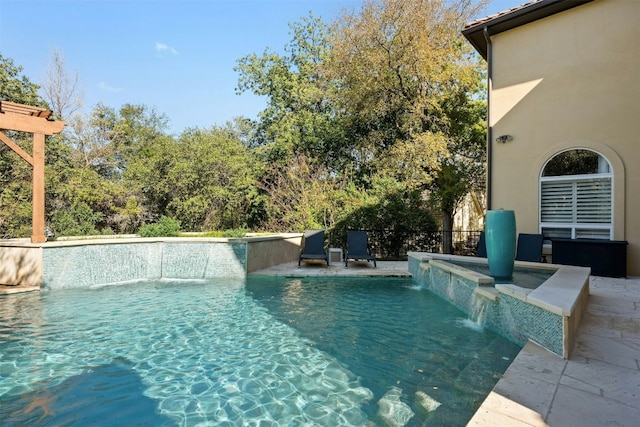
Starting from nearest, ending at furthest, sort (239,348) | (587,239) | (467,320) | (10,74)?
1. (239,348)
2. (467,320)
3. (587,239)
4. (10,74)

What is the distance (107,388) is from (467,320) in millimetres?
4755

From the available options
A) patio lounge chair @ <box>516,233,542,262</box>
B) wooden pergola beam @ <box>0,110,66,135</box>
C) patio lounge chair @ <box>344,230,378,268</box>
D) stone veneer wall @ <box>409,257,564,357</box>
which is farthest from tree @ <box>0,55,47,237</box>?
patio lounge chair @ <box>516,233,542,262</box>

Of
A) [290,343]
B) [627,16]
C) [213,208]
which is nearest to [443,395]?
[290,343]

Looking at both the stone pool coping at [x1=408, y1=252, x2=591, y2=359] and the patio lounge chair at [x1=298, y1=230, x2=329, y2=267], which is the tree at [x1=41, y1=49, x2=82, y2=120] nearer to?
the patio lounge chair at [x1=298, y1=230, x2=329, y2=267]

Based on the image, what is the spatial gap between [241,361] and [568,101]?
9.19 meters

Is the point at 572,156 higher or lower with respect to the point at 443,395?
higher

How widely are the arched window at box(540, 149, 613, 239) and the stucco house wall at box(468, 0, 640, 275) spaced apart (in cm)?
15

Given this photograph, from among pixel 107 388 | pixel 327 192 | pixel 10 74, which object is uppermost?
pixel 10 74

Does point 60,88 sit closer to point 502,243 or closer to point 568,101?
point 502,243

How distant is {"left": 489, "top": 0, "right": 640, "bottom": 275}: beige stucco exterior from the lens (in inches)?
309

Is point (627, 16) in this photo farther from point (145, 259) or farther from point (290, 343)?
point (145, 259)

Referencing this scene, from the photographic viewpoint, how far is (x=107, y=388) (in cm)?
342

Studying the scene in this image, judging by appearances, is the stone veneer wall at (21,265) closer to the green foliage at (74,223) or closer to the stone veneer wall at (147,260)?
A: the stone veneer wall at (147,260)

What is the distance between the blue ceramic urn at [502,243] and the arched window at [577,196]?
12.6 ft
